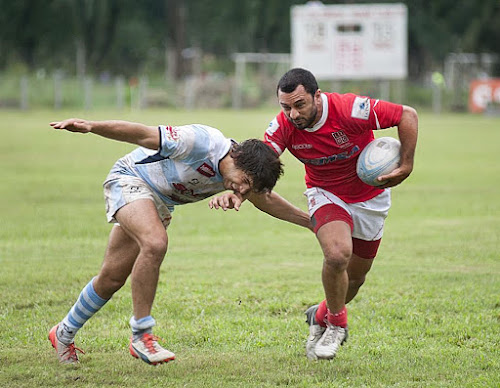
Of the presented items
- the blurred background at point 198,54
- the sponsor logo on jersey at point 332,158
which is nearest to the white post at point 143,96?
the blurred background at point 198,54

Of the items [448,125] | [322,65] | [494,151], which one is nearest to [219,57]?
[322,65]

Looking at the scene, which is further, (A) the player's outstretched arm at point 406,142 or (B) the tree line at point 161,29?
(B) the tree line at point 161,29

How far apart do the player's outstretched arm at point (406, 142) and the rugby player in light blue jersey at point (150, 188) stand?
95 centimetres

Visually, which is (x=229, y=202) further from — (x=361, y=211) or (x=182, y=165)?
(x=361, y=211)

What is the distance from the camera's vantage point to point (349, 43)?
4731 centimetres

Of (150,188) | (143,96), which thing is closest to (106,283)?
(150,188)

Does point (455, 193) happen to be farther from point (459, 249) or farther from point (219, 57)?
point (219, 57)

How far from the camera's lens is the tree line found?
64.3 metres

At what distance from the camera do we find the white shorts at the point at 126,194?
575 centimetres

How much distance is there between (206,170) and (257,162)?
34 centimetres

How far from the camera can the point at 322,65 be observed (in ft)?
154

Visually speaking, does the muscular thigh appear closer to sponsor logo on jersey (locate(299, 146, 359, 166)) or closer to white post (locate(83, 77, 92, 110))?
sponsor logo on jersey (locate(299, 146, 359, 166))

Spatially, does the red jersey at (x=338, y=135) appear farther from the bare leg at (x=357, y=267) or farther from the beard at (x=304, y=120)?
the bare leg at (x=357, y=267)

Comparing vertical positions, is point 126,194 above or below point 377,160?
below
